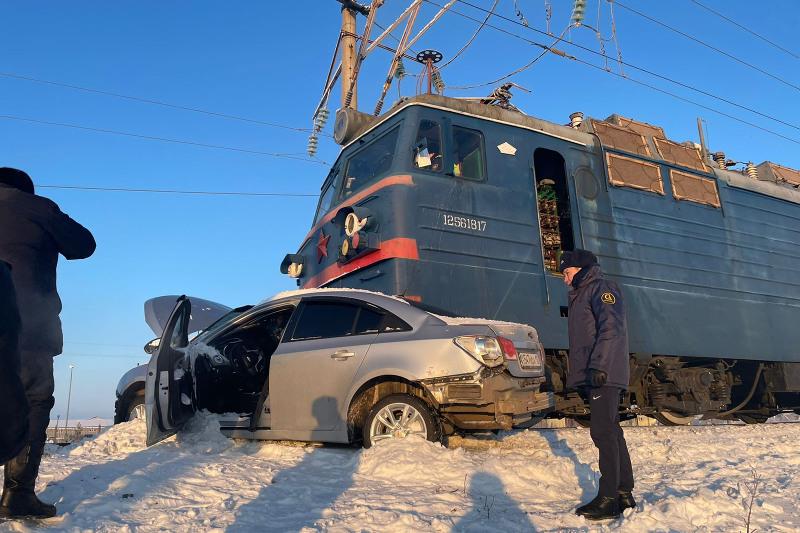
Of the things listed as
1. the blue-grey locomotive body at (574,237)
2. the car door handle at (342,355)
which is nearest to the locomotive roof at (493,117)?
the blue-grey locomotive body at (574,237)

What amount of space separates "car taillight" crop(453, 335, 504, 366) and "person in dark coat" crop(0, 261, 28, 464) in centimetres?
378

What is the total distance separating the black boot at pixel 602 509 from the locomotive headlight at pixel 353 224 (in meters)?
4.17

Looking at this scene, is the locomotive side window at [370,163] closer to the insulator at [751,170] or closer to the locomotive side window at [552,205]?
the locomotive side window at [552,205]

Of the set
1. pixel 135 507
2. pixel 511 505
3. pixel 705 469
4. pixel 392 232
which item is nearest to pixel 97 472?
pixel 135 507

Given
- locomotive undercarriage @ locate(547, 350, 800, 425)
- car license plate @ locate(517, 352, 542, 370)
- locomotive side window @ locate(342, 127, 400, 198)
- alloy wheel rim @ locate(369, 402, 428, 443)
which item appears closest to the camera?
alloy wheel rim @ locate(369, 402, 428, 443)

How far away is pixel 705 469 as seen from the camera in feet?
16.3

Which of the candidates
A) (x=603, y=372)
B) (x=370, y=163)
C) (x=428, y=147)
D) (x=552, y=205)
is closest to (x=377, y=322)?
(x=603, y=372)

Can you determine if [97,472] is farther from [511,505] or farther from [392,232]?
[392,232]

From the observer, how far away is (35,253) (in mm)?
3531

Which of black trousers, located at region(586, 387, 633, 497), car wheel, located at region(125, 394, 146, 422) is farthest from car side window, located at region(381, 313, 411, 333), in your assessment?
car wheel, located at region(125, 394, 146, 422)

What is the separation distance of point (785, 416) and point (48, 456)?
1600 cm

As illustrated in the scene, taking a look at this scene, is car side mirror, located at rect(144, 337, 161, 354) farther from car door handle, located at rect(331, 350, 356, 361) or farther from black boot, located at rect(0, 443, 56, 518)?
black boot, located at rect(0, 443, 56, 518)

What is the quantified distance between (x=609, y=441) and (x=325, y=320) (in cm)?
311

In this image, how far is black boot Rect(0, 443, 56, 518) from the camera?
329 centimetres
